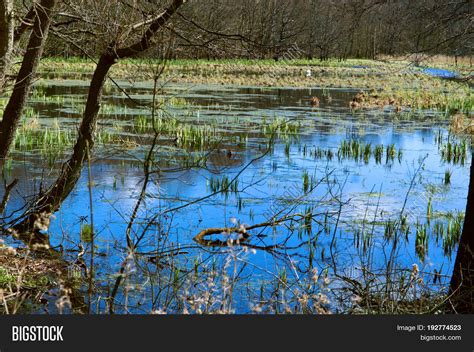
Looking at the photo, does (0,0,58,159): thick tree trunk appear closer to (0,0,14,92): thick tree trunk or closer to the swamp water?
(0,0,14,92): thick tree trunk

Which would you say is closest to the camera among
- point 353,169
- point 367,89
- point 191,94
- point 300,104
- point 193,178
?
point 193,178

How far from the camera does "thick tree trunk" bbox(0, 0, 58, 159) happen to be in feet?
19.9

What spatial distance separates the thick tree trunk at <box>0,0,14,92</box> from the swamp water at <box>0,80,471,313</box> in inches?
41.8

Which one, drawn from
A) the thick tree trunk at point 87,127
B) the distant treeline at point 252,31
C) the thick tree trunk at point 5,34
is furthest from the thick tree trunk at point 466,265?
the thick tree trunk at point 5,34

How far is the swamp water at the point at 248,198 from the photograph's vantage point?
5539 millimetres

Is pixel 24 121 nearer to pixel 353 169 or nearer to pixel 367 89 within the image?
pixel 353 169

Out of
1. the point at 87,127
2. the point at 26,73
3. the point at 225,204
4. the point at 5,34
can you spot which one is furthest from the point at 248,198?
the point at 5,34

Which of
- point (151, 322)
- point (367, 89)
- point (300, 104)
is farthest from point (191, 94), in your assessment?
point (151, 322)

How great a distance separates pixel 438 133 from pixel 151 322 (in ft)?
39.4

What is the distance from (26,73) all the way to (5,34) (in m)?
0.37

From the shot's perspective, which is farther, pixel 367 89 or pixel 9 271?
pixel 367 89

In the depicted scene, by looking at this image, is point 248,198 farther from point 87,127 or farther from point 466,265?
point 466,265

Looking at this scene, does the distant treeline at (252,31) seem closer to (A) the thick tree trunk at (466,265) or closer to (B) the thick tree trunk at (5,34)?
(B) the thick tree trunk at (5,34)

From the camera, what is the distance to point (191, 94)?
21578 mm
